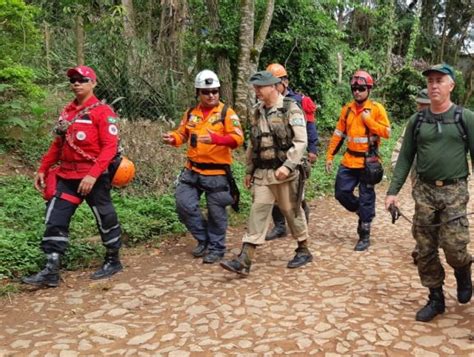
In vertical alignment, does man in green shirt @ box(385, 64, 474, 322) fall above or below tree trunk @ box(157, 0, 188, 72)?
below

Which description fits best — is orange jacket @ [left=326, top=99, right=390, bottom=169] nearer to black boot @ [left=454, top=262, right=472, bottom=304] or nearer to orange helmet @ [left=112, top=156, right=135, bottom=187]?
black boot @ [left=454, top=262, right=472, bottom=304]

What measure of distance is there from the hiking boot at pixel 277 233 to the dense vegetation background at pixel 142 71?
96 centimetres

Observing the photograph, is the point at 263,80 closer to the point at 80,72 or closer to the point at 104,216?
the point at 80,72

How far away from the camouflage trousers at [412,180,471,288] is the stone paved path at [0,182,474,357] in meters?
0.46

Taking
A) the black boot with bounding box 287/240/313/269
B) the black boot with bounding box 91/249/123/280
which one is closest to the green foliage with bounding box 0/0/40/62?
the black boot with bounding box 91/249/123/280

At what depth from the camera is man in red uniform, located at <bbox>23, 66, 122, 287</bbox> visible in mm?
5051

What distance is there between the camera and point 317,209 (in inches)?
347

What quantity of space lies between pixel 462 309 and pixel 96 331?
10.1 feet

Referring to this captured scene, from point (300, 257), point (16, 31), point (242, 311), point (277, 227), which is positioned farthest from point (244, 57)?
point (242, 311)

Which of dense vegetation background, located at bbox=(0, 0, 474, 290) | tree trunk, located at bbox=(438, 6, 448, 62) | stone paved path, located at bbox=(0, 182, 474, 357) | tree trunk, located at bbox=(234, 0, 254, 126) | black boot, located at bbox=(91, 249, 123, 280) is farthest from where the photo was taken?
tree trunk, located at bbox=(438, 6, 448, 62)

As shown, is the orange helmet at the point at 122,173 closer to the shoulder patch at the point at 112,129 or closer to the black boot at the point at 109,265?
the shoulder patch at the point at 112,129

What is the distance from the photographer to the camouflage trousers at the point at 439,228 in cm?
400

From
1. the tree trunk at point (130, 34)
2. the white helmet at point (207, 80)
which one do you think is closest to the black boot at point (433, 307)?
the white helmet at point (207, 80)

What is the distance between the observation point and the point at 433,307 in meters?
4.23
